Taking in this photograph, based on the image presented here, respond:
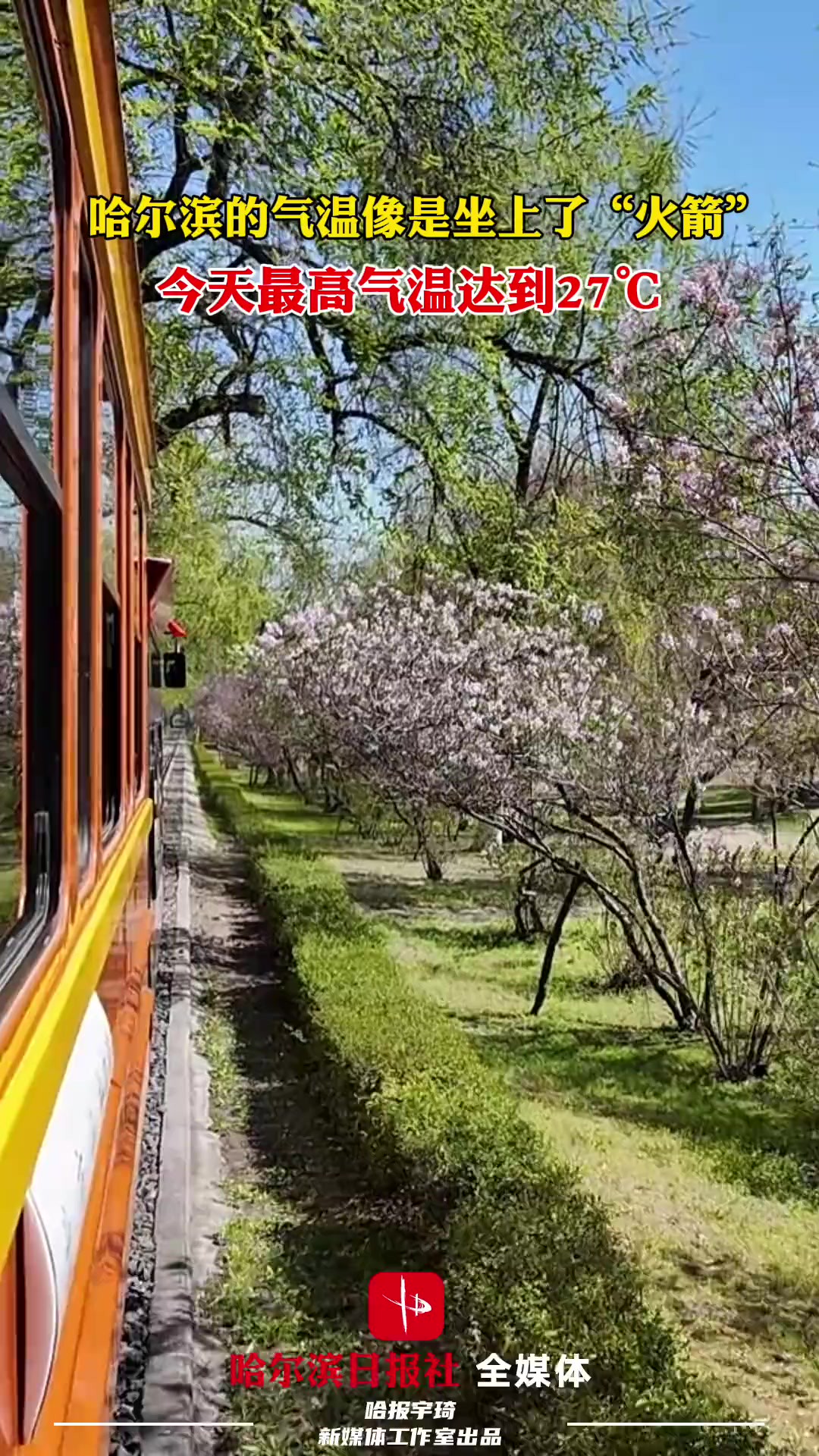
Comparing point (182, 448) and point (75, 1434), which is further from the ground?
point (182, 448)

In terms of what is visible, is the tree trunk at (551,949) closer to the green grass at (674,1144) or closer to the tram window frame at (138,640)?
the green grass at (674,1144)

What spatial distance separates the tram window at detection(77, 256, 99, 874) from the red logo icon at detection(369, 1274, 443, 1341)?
1.84 m

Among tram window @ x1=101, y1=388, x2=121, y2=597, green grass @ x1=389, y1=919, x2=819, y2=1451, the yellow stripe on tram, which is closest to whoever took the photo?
the yellow stripe on tram

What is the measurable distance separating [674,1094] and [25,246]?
519 cm

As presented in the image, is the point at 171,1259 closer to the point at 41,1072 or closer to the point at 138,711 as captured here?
the point at 138,711

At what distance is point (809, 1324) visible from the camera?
11.4 ft

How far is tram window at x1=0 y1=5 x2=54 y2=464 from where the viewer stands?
1.01 meters

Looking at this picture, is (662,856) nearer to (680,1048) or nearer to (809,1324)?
(680,1048)

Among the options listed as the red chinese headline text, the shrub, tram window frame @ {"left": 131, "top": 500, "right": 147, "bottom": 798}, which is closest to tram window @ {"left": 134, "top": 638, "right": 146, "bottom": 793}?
tram window frame @ {"left": 131, "top": 500, "right": 147, "bottom": 798}

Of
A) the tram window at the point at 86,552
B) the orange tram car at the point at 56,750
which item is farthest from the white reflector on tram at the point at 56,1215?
the tram window at the point at 86,552

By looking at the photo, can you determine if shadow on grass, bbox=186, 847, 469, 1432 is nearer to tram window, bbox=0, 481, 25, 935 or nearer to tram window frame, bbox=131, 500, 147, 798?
tram window frame, bbox=131, 500, 147, 798

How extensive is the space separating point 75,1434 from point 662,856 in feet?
17.9

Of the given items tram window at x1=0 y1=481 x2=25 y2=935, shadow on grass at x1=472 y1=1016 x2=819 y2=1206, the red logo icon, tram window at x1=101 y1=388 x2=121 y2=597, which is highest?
tram window at x1=101 y1=388 x2=121 y2=597

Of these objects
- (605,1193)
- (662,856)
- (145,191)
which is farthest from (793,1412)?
(145,191)
